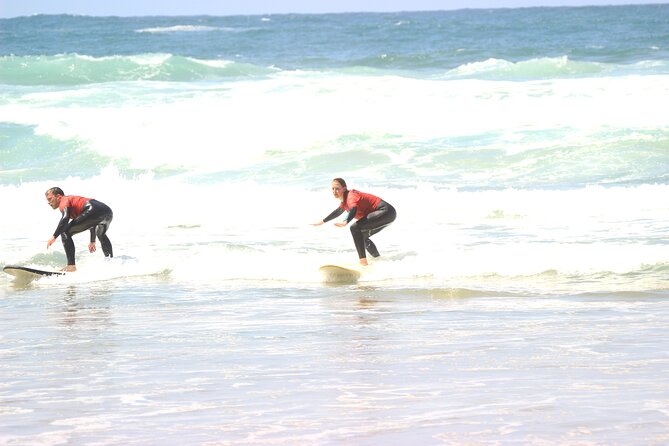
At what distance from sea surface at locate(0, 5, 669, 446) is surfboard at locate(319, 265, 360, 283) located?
23 centimetres

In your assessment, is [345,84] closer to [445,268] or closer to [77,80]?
[77,80]

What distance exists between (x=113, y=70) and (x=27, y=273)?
29569 mm

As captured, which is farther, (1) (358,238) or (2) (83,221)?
(2) (83,221)

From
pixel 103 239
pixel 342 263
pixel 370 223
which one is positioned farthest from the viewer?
pixel 103 239

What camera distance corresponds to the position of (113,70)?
136 feet

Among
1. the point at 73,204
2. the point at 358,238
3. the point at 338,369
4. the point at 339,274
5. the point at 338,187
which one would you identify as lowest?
the point at 339,274

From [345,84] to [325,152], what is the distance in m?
10.1

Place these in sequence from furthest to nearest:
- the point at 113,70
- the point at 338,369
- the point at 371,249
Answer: the point at 113,70
the point at 371,249
the point at 338,369

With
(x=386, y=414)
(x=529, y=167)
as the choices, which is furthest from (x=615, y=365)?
(x=529, y=167)

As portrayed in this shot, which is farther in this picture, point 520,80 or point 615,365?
point 520,80

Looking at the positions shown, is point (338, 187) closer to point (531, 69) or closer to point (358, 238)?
point (358, 238)

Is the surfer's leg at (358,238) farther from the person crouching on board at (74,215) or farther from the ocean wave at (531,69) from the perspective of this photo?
the ocean wave at (531,69)

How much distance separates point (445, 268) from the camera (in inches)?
494

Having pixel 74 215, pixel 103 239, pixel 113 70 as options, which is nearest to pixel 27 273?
pixel 74 215
